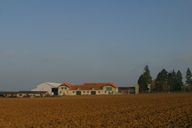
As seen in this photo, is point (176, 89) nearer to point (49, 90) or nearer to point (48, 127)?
point (49, 90)

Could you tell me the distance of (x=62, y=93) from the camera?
162 meters

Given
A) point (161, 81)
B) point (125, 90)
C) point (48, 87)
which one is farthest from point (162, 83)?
point (48, 87)

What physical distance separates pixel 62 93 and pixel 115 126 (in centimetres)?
14109

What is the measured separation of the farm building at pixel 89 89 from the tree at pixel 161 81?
56.2ft

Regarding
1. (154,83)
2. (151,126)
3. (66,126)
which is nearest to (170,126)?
(151,126)

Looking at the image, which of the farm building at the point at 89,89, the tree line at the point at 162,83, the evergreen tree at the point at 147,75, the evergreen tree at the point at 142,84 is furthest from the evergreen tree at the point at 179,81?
the farm building at the point at 89,89

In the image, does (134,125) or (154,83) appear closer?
(134,125)

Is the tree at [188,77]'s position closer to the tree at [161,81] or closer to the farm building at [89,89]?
the tree at [161,81]

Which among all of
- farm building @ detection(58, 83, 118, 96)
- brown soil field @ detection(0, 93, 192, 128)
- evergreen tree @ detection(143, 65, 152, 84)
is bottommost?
brown soil field @ detection(0, 93, 192, 128)

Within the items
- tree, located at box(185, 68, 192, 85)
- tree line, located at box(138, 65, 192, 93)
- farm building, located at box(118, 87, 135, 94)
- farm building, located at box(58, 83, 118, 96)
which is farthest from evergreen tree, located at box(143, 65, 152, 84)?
tree, located at box(185, 68, 192, 85)

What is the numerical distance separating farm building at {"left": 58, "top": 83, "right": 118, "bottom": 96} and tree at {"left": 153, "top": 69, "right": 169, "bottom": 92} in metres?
17.1

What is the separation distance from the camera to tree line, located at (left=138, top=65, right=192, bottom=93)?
166 metres

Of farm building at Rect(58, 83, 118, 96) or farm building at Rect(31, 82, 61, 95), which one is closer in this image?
farm building at Rect(58, 83, 118, 96)

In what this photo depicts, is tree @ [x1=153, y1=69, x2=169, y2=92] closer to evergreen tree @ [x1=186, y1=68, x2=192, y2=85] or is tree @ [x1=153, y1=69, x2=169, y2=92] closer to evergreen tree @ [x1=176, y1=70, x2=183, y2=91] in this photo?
evergreen tree @ [x1=176, y1=70, x2=183, y2=91]
